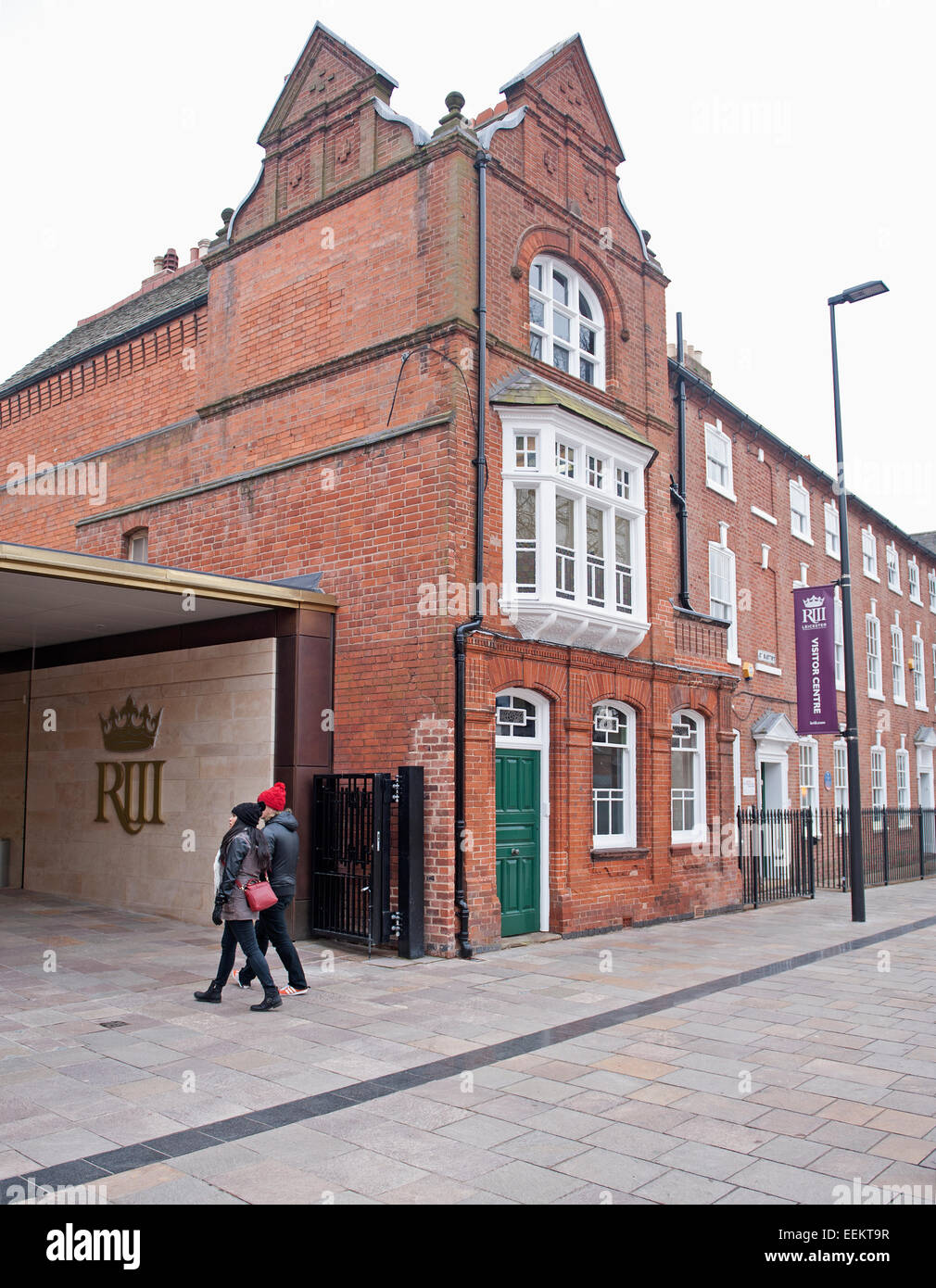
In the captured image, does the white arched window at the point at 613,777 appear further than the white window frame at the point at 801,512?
No

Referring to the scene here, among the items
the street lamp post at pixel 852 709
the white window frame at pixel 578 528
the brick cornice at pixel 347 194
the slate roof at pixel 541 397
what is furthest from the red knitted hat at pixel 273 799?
the street lamp post at pixel 852 709

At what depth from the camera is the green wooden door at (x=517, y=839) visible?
12523 mm

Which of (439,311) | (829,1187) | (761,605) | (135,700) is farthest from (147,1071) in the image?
(761,605)

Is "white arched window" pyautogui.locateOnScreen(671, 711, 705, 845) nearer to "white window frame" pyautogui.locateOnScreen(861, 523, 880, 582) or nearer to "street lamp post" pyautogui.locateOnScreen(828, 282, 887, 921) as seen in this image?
"street lamp post" pyautogui.locateOnScreen(828, 282, 887, 921)

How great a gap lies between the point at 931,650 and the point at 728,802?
21158 millimetres

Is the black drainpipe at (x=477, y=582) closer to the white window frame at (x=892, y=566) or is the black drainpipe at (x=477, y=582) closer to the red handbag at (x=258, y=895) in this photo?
the red handbag at (x=258, y=895)

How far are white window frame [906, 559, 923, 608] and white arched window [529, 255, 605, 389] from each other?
21703 mm

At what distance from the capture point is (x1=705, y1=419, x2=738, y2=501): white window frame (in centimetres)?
2084

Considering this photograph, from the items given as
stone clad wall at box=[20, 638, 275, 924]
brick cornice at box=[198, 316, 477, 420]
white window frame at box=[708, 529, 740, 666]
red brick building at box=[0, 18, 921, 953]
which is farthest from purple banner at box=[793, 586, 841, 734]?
stone clad wall at box=[20, 638, 275, 924]

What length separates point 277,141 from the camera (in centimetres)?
1498

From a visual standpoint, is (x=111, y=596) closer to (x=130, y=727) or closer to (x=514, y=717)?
(x=130, y=727)

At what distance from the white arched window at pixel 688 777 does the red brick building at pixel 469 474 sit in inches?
2.1

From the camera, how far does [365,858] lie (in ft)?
37.6
